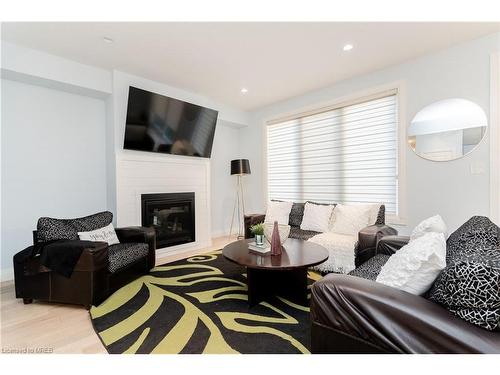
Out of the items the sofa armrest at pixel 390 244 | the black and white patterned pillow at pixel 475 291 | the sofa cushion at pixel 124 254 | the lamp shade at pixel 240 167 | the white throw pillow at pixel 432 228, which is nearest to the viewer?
the black and white patterned pillow at pixel 475 291

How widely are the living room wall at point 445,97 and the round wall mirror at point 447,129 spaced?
0.07 m

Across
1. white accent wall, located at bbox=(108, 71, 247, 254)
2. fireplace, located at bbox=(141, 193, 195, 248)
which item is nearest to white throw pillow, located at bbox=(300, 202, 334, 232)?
white accent wall, located at bbox=(108, 71, 247, 254)

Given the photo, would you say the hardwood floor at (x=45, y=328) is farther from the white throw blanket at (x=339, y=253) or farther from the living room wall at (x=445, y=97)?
the living room wall at (x=445, y=97)

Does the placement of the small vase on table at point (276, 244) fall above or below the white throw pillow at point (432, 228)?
below

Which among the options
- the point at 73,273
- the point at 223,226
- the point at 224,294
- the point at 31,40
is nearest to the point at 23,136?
the point at 31,40

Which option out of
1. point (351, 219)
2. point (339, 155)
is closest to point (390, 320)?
point (351, 219)

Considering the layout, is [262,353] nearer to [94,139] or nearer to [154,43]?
[154,43]

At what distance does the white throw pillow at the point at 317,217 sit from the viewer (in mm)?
3494

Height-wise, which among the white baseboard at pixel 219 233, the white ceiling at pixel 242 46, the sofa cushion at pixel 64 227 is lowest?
the white baseboard at pixel 219 233

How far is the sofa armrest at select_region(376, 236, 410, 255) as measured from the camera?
7.59ft

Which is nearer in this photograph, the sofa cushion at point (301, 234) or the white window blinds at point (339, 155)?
the sofa cushion at point (301, 234)

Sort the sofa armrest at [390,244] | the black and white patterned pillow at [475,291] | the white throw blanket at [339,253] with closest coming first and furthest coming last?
the black and white patterned pillow at [475,291], the sofa armrest at [390,244], the white throw blanket at [339,253]

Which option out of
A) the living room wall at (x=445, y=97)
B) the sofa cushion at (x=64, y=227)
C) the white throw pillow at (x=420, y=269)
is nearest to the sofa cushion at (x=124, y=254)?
the sofa cushion at (x=64, y=227)

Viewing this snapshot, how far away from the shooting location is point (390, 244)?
7.77 ft
